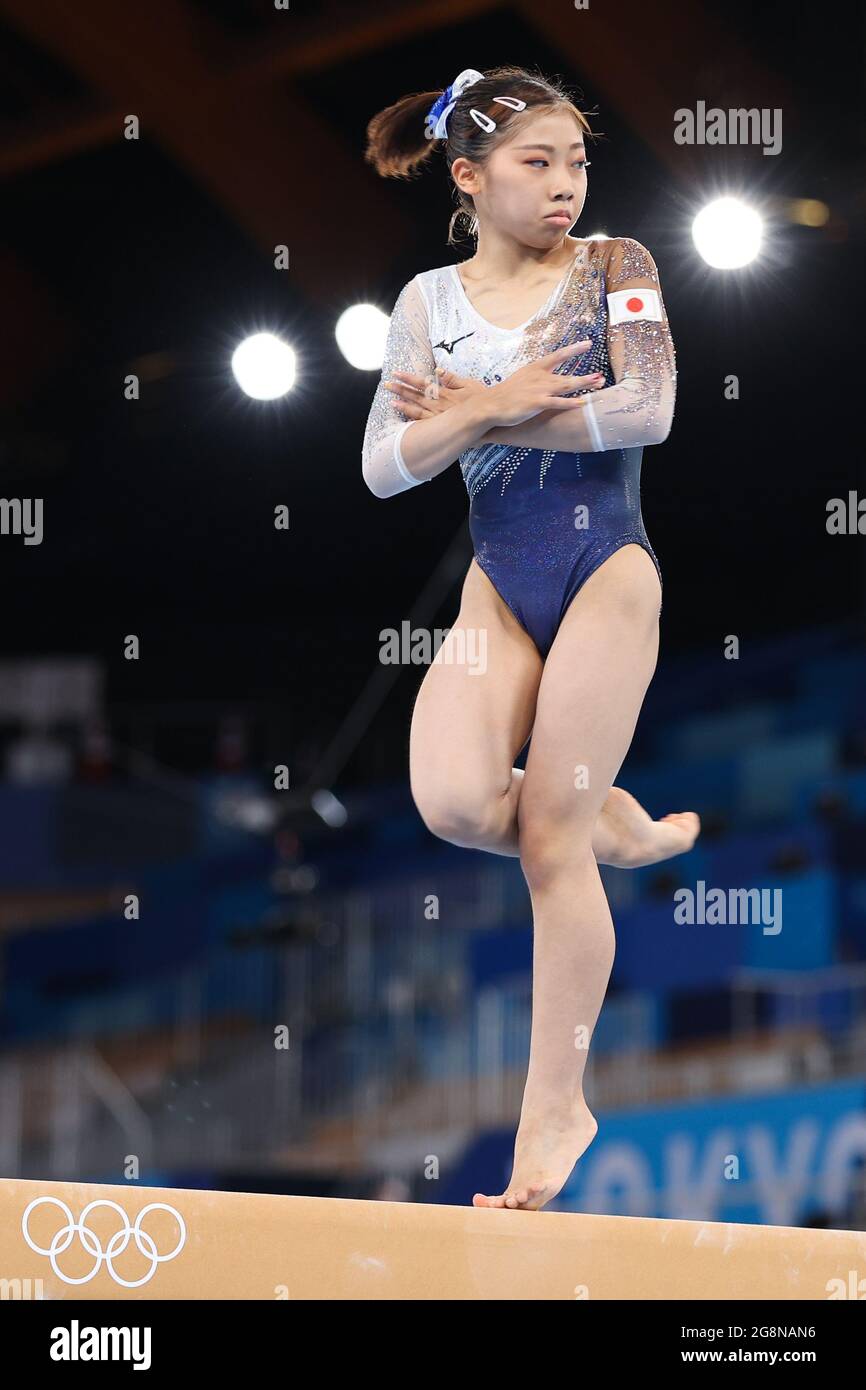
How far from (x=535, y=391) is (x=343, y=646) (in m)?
7.39

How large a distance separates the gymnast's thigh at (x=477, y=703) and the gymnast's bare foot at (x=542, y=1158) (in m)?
0.54

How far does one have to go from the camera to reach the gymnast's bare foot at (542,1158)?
8.80ft

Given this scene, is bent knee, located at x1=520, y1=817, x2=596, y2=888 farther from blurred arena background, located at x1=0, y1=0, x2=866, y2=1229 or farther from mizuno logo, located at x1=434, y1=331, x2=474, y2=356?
blurred arena background, located at x1=0, y1=0, x2=866, y2=1229

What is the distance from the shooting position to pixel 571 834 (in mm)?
2779

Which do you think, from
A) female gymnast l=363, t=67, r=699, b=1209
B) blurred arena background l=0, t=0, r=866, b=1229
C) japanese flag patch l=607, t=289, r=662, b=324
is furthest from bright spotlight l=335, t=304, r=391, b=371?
japanese flag patch l=607, t=289, r=662, b=324

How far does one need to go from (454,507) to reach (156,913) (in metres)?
3.32

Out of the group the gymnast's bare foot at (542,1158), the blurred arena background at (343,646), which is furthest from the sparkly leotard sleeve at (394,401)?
the gymnast's bare foot at (542,1158)

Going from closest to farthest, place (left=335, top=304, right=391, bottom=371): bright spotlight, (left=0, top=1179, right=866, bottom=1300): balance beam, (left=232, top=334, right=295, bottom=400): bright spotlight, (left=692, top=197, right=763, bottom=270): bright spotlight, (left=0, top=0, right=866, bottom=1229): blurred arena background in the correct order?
1. (left=0, top=1179, right=866, bottom=1300): balance beam
2. (left=692, top=197, right=763, bottom=270): bright spotlight
3. (left=335, top=304, right=391, bottom=371): bright spotlight
4. (left=232, top=334, right=295, bottom=400): bright spotlight
5. (left=0, top=0, right=866, bottom=1229): blurred arena background

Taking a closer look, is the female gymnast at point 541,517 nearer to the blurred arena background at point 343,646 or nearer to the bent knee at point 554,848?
the bent knee at point 554,848

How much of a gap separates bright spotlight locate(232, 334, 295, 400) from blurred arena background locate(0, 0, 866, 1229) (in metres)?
0.09

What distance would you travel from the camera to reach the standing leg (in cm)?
276
